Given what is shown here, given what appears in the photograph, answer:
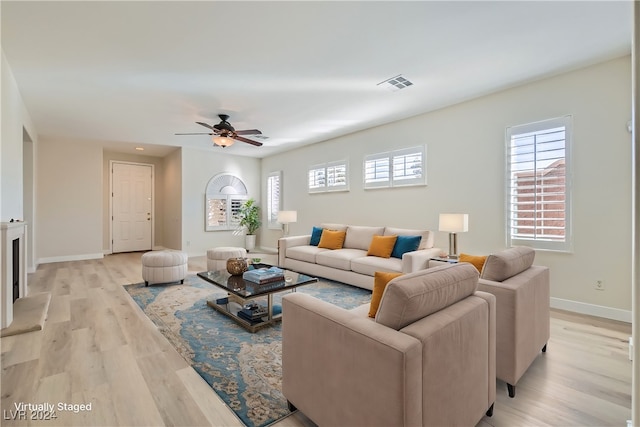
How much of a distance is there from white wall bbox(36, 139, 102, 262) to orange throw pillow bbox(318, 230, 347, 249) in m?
5.33

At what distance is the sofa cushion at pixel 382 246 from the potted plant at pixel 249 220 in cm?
422

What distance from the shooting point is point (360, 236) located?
16.1 feet

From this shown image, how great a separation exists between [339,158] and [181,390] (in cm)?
486

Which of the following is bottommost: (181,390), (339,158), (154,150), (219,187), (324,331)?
(181,390)

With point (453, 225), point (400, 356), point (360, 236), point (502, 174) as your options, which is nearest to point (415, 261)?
point (453, 225)

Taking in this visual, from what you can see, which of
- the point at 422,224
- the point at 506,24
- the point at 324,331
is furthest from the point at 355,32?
the point at 422,224

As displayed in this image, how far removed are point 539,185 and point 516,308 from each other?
233 centimetres

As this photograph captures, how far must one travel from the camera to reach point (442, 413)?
1.21m

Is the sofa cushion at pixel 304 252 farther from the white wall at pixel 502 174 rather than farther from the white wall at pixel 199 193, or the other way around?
the white wall at pixel 199 193

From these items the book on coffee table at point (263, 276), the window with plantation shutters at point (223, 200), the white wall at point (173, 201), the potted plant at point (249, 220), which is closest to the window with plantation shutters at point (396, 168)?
the book on coffee table at point (263, 276)

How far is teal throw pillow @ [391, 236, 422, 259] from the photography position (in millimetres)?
4043

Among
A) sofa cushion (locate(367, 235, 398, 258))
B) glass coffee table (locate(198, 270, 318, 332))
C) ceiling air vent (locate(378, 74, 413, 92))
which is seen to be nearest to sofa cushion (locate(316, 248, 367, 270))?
sofa cushion (locate(367, 235, 398, 258))

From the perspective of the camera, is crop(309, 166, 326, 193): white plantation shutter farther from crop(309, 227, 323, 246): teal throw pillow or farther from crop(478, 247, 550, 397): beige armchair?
crop(478, 247, 550, 397): beige armchair

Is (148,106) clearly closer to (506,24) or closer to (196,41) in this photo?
(196,41)
